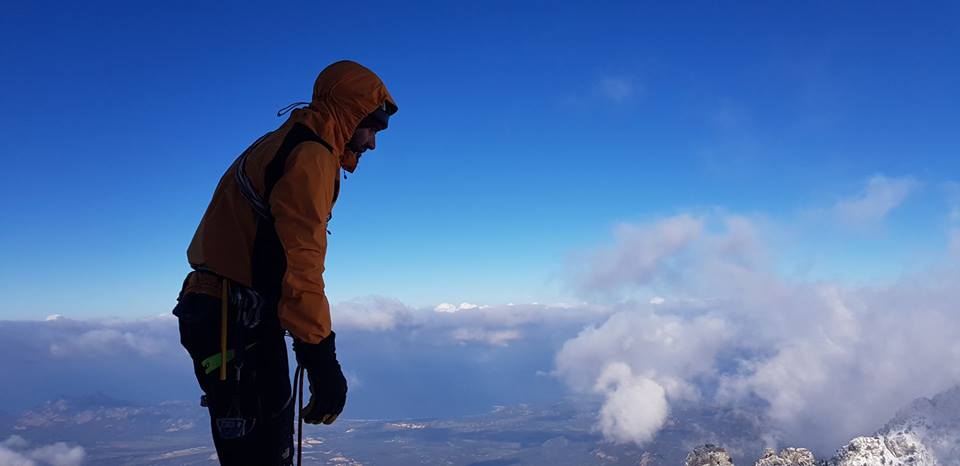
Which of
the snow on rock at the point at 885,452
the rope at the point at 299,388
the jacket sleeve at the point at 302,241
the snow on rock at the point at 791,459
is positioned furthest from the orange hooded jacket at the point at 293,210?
the snow on rock at the point at 885,452

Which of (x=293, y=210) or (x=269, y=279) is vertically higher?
(x=293, y=210)

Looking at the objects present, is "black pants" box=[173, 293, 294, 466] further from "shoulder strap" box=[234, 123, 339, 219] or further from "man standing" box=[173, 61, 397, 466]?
"shoulder strap" box=[234, 123, 339, 219]

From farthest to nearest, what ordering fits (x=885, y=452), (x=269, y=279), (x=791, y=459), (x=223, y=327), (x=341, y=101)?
(x=885, y=452) → (x=791, y=459) → (x=341, y=101) → (x=269, y=279) → (x=223, y=327)

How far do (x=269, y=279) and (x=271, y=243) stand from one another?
40 cm

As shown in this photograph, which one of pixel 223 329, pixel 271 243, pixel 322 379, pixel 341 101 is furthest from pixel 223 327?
pixel 341 101

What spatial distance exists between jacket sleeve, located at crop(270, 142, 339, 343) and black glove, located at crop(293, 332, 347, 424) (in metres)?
0.14

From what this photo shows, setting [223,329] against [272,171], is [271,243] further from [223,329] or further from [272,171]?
[223,329]

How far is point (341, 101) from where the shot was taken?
518 cm

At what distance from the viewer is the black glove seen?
15.1 ft

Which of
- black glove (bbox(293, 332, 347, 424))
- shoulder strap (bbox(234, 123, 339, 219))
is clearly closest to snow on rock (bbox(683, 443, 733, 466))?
black glove (bbox(293, 332, 347, 424))

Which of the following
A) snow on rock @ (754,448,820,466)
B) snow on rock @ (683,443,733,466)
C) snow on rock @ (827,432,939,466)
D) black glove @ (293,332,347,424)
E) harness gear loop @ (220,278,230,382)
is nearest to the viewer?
black glove @ (293,332,347,424)

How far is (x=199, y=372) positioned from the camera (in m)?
5.07

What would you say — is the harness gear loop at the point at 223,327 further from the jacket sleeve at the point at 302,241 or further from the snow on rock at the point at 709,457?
the snow on rock at the point at 709,457

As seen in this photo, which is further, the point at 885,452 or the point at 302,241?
the point at 885,452
